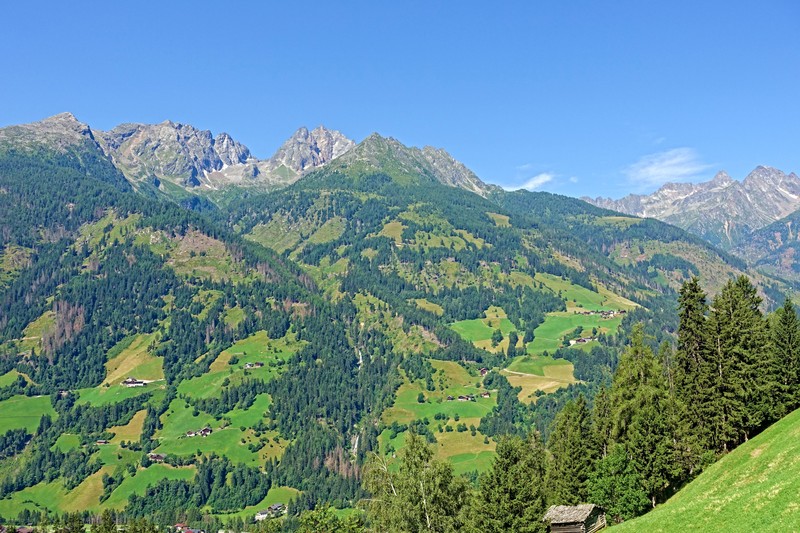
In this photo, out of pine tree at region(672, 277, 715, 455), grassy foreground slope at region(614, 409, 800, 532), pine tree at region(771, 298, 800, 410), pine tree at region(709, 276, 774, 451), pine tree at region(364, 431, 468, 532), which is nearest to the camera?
grassy foreground slope at region(614, 409, 800, 532)

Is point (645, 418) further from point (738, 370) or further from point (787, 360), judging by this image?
point (787, 360)

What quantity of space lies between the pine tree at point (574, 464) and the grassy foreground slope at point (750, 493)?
1977 cm

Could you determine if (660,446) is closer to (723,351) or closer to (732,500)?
(723,351)

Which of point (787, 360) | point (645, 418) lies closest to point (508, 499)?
point (645, 418)

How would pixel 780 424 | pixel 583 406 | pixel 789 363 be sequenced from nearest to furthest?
pixel 780 424
pixel 789 363
pixel 583 406

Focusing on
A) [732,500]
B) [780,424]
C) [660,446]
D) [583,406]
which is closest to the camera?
[732,500]

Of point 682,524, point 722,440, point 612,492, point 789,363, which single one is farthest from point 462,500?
point 789,363

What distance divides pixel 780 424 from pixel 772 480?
25699 mm

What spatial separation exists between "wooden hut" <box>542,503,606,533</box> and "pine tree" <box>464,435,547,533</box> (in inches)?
149

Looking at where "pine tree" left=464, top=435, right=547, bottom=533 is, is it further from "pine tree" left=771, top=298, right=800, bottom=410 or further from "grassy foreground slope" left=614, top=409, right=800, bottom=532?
"pine tree" left=771, top=298, right=800, bottom=410

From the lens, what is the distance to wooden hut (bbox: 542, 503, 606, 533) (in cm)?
7744

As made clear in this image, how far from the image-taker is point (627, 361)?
90.1 m

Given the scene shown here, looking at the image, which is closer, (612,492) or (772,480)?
(772,480)

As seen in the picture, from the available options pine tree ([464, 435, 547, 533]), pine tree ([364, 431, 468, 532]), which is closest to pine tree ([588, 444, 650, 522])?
pine tree ([464, 435, 547, 533])
